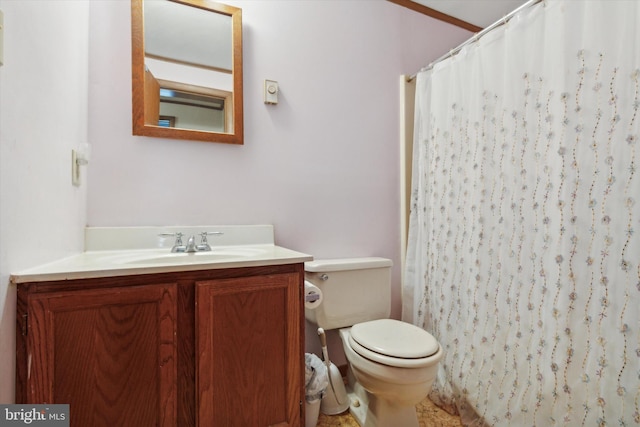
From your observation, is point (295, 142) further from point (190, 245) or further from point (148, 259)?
point (148, 259)

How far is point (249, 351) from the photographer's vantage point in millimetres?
1015

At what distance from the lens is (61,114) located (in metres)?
1.02

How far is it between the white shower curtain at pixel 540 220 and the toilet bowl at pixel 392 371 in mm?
311

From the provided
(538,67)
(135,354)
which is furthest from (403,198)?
(135,354)

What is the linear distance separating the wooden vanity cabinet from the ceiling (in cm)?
197

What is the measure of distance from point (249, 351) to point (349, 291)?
685 mm

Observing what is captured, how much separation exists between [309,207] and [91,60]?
1182 mm

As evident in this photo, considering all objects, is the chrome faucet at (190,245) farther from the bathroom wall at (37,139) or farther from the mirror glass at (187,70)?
the mirror glass at (187,70)

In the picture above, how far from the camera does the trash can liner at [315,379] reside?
1.33m

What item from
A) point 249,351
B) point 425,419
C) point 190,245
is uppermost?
point 190,245

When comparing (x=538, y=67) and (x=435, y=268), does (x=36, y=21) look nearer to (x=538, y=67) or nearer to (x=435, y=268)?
(x=538, y=67)

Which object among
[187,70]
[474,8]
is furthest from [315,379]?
[474,8]

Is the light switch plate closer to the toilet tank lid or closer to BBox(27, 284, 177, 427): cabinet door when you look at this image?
the toilet tank lid

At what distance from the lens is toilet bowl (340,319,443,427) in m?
1.15
